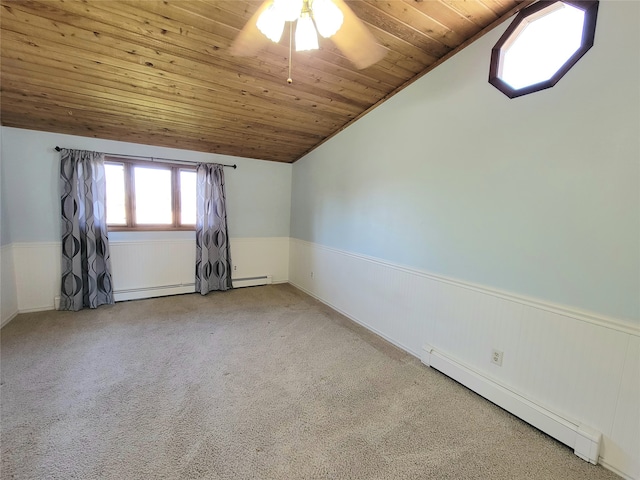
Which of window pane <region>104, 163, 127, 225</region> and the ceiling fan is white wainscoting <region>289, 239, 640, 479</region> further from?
window pane <region>104, 163, 127, 225</region>

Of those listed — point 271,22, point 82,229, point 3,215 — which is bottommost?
point 82,229

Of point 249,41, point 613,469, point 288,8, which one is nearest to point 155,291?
point 249,41

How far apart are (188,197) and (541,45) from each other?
14.2ft

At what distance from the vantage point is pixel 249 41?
2.01 m

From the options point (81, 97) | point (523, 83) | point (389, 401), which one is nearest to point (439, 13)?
point (523, 83)

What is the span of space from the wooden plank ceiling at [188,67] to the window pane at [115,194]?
45 centimetres

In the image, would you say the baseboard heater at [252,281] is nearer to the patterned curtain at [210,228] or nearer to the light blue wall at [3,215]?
the patterned curtain at [210,228]

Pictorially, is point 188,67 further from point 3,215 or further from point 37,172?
point 3,215

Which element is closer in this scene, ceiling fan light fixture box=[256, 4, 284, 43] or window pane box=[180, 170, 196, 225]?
ceiling fan light fixture box=[256, 4, 284, 43]

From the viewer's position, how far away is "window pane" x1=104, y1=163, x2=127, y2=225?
3600mm

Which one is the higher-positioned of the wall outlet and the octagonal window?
the octagonal window

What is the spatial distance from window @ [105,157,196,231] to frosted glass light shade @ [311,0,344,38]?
11.0 ft

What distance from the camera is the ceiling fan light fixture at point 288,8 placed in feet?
4.12

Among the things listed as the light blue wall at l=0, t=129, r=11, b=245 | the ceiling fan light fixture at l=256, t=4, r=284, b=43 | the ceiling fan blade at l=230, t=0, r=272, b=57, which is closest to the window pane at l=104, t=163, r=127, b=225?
the light blue wall at l=0, t=129, r=11, b=245
